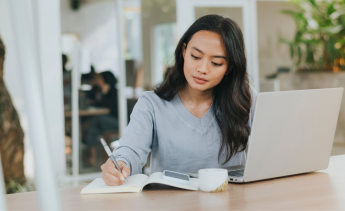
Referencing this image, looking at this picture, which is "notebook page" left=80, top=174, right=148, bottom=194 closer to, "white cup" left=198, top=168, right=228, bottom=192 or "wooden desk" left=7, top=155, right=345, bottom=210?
"wooden desk" left=7, top=155, right=345, bottom=210

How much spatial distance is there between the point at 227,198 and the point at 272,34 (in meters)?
5.35

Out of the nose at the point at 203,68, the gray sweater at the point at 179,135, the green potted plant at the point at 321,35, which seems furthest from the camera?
the green potted plant at the point at 321,35

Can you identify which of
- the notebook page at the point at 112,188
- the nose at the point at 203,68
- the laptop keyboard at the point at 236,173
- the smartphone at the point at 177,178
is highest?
the nose at the point at 203,68

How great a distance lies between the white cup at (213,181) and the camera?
41.4 inches

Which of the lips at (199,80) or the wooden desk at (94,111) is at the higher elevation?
the lips at (199,80)

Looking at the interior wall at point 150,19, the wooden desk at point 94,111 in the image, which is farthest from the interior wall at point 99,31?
the interior wall at point 150,19

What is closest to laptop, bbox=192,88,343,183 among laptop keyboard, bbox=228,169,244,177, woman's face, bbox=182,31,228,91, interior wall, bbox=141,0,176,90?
laptop keyboard, bbox=228,169,244,177

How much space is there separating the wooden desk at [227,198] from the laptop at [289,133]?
55 mm

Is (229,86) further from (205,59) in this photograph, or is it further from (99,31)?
(99,31)

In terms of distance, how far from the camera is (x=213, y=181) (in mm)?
1051

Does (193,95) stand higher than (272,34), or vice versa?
(272,34)

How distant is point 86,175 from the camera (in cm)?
440

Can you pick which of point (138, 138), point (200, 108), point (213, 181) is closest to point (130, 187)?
point (213, 181)

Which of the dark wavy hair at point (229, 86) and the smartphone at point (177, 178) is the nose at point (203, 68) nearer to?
the dark wavy hair at point (229, 86)
